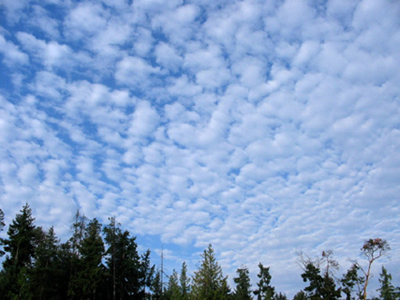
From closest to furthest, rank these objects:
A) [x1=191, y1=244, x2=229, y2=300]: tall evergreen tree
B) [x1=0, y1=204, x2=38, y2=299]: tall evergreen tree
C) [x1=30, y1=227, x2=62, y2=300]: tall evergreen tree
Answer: [x1=191, y1=244, x2=229, y2=300]: tall evergreen tree < [x1=30, y1=227, x2=62, y2=300]: tall evergreen tree < [x1=0, y1=204, x2=38, y2=299]: tall evergreen tree

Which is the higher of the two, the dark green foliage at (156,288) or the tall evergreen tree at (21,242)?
the tall evergreen tree at (21,242)

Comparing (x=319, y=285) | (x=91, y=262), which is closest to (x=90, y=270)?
(x=91, y=262)

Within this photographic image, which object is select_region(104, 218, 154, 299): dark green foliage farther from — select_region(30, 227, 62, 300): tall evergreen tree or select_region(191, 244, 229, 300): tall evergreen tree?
select_region(191, 244, 229, 300): tall evergreen tree

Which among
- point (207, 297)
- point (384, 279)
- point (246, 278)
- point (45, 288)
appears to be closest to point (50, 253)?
point (45, 288)

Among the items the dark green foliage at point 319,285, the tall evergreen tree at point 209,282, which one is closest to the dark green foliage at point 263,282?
the dark green foliage at point 319,285

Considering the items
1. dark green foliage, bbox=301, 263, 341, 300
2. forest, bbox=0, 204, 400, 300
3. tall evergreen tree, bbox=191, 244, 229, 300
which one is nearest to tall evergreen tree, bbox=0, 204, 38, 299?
forest, bbox=0, 204, 400, 300

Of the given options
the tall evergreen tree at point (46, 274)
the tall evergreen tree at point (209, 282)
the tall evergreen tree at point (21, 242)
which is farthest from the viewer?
the tall evergreen tree at point (21, 242)

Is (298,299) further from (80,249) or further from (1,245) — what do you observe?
(1,245)

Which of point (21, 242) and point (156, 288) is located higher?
point (21, 242)

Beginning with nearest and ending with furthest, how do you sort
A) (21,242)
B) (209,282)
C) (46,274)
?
(209,282) → (46,274) → (21,242)

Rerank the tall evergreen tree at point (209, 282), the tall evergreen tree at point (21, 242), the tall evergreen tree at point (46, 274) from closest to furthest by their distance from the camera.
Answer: the tall evergreen tree at point (209, 282)
the tall evergreen tree at point (46, 274)
the tall evergreen tree at point (21, 242)

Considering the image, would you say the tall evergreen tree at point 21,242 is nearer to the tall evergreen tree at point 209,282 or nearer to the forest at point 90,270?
the forest at point 90,270

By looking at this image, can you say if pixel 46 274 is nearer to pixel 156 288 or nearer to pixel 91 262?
pixel 91 262

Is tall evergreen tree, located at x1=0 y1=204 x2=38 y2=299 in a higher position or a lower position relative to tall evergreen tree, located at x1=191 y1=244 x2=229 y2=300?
higher
